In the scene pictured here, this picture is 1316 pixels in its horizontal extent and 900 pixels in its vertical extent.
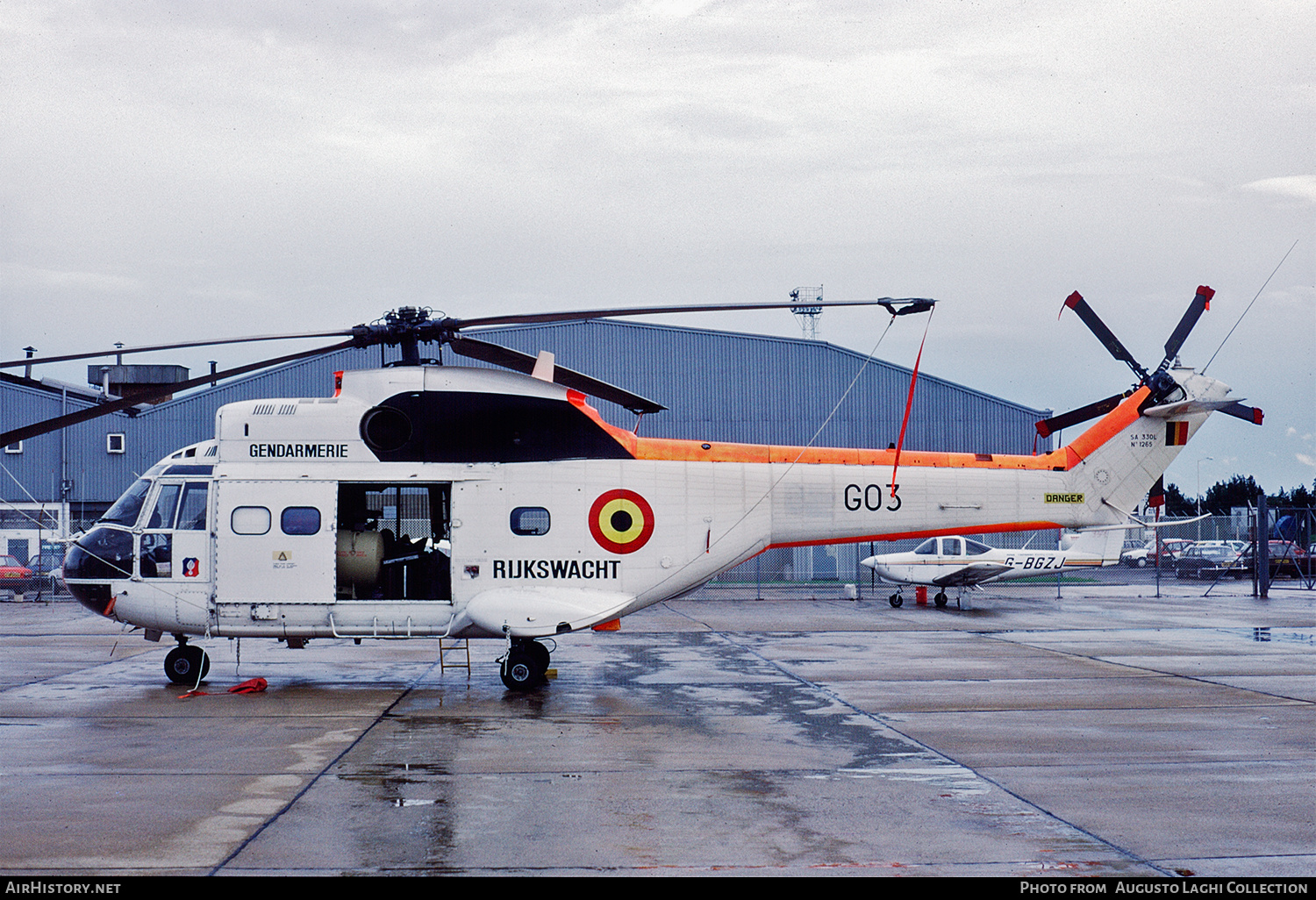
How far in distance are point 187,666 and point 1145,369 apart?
14.5m

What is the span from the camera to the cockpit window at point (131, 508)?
46.8 ft

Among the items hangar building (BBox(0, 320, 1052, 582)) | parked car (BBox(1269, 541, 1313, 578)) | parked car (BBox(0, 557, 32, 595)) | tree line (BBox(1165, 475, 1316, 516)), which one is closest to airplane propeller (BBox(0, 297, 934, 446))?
parked car (BBox(0, 557, 32, 595))

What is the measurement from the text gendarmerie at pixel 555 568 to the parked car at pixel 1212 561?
134ft

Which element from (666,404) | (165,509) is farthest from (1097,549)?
(165,509)

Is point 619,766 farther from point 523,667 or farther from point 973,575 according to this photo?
point 973,575

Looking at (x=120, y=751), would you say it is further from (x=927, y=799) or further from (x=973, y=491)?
(x=973, y=491)

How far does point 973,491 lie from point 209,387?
121 ft

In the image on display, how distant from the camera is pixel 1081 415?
1708cm

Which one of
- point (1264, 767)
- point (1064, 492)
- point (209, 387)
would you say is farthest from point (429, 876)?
point (209, 387)

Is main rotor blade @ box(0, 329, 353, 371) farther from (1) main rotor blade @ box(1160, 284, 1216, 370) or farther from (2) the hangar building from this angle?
(2) the hangar building

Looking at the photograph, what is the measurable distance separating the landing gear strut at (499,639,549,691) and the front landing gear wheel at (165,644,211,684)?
4.09 metres

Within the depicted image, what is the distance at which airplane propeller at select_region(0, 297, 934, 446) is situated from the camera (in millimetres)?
11562

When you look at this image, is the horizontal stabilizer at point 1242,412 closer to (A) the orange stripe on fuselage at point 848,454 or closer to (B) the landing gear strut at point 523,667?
(A) the orange stripe on fuselage at point 848,454

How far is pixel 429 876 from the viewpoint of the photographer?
647 centimetres
